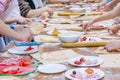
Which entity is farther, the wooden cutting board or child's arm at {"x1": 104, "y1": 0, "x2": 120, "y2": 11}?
child's arm at {"x1": 104, "y1": 0, "x2": 120, "y2": 11}

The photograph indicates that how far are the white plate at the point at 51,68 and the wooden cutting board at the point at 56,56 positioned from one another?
0.10 meters

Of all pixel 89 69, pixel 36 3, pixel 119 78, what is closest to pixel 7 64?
pixel 89 69

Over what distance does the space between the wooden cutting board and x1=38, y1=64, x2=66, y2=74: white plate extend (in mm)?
101

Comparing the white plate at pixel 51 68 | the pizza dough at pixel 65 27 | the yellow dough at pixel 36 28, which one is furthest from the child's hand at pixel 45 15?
the white plate at pixel 51 68

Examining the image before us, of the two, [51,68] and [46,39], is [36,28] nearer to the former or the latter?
[46,39]

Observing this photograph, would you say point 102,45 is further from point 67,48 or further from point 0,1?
point 0,1

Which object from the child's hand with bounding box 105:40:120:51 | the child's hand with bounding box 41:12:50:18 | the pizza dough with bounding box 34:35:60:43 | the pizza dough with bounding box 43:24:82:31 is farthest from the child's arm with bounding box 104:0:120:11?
the child's hand with bounding box 105:40:120:51

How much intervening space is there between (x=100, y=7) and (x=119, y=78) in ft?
8.49

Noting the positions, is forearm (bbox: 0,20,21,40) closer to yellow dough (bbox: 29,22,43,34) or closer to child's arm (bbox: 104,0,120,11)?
yellow dough (bbox: 29,22,43,34)

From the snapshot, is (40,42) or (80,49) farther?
(40,42)

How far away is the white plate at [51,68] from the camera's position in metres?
1.43

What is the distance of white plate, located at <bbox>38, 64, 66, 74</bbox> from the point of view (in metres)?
1.43

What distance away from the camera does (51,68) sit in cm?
147

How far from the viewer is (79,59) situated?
1.61 meters
